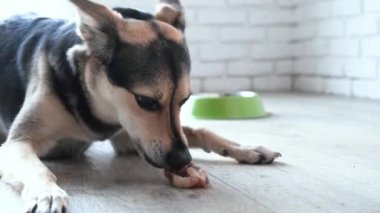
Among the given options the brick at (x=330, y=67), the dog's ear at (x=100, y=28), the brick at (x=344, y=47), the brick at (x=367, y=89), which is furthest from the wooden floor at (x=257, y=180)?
the brick at (x=330, y=67)

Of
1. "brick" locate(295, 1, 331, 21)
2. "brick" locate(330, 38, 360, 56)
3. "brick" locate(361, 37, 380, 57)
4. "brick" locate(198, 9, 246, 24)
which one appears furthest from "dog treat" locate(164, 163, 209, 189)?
"brick" locate(198, 9, 246, 24)

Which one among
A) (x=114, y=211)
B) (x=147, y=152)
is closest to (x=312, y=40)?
(x=147, y=152)

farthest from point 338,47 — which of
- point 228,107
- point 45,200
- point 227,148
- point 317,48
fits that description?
point 45,200

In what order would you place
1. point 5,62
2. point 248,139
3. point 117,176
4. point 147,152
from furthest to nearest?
point 248,139 → point 5,62 → point 117,176 → point 147,152

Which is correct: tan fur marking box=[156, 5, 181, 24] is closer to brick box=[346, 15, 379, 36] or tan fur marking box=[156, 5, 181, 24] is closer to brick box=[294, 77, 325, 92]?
brick box=[346, 15, 379, 36]

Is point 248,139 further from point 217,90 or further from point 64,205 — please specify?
point 217,90

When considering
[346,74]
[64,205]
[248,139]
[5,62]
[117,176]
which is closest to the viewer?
[64,205]

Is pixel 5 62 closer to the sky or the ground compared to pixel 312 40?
closer to the sky
